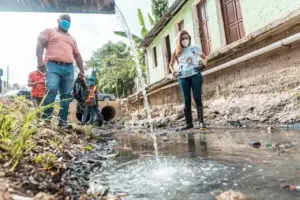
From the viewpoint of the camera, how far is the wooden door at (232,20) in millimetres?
6992

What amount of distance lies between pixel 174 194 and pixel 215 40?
7.06 meters

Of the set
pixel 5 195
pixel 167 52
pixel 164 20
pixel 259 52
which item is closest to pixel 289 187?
pixel 5 195

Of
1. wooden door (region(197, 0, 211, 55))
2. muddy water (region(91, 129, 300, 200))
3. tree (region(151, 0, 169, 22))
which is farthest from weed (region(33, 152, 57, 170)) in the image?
tree (region(151, 0, 169, 22))

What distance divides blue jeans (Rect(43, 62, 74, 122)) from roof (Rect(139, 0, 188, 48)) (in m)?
6.16

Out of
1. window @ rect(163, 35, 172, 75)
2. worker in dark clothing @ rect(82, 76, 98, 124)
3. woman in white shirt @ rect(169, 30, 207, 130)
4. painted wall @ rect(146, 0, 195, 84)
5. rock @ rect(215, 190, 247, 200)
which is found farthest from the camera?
window @ rect(163, 35, 172, 75)

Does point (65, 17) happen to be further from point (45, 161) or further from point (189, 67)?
point (45, 161)

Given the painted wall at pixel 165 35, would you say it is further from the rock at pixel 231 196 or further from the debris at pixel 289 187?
the rock at pixel 231 196

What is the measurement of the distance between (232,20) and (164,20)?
3.92 metres

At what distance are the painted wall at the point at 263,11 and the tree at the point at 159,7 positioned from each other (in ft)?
39.8

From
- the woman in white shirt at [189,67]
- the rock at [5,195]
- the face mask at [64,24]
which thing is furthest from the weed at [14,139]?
the woman in white shirt at [189,67]

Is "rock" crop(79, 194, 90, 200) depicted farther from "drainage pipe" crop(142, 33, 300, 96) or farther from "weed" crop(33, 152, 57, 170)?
"drainage pipe" crop(142, 33, 300, 96)

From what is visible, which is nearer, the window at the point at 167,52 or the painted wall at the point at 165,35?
the painted wall at the point at 165,35

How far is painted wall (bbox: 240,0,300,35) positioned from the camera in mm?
4945

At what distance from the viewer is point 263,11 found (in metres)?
5.68
